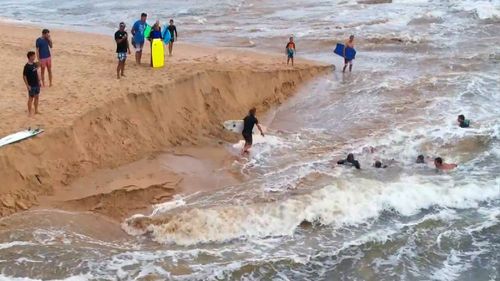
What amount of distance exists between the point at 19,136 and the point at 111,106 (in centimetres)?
222

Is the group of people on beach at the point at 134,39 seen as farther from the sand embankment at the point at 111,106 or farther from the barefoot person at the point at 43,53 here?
the barefoot person at the point at 43,53

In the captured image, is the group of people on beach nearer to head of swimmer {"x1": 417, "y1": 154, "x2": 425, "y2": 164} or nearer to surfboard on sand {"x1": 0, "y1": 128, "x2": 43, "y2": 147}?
surfboard on sand {"x1": 0, "y1": 128, "x2": 43, "y2": 147}

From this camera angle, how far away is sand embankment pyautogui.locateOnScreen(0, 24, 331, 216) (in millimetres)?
9852

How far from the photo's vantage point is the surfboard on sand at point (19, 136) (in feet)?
31.7

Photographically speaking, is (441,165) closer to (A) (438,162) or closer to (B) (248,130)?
(A) (438,162)

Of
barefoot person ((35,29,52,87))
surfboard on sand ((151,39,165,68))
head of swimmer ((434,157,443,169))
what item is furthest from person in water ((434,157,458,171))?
barefoot person ((35,29,52,87))

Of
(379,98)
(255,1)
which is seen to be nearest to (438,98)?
(379,98)

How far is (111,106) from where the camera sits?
11.7 meters

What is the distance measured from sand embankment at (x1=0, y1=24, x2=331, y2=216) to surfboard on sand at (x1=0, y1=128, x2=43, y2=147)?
0.11 m

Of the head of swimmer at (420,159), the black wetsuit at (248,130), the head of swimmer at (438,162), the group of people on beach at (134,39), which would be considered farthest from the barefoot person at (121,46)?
the head of swimmer at (438,162)

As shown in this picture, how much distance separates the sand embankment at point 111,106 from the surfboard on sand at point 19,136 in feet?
0.35

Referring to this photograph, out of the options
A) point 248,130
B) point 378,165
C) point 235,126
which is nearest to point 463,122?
point 378,165

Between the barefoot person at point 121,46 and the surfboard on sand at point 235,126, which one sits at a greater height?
the barefoot person at point 121,46

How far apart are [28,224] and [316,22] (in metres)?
21.2
